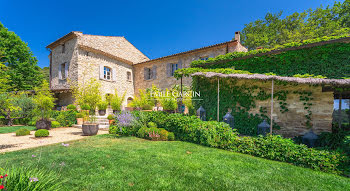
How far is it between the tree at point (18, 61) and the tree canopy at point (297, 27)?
2792 cm

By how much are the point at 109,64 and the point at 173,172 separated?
42.2 feet

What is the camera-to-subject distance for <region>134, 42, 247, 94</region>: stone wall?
10.9 meters

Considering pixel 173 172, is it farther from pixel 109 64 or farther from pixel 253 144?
pixel 109 64

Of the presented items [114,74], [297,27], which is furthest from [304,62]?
[297,27]

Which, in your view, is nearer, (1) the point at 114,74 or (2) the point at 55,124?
(2) the point at 55,124

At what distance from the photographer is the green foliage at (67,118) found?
996cm

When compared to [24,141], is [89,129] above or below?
above

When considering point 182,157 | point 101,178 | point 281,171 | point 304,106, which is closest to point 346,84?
point 304,106

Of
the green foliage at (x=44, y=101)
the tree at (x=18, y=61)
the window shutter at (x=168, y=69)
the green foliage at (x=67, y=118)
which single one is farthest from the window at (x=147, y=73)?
the tree at (x=18, y=61)

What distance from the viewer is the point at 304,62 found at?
260 inches

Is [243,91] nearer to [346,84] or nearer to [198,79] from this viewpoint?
[198,79]

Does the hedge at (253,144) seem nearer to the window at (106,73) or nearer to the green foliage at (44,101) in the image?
the green foliage at (44,101)

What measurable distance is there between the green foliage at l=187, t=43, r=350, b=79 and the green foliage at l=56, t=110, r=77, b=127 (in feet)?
27.7

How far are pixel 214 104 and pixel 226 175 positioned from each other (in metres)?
5.01
